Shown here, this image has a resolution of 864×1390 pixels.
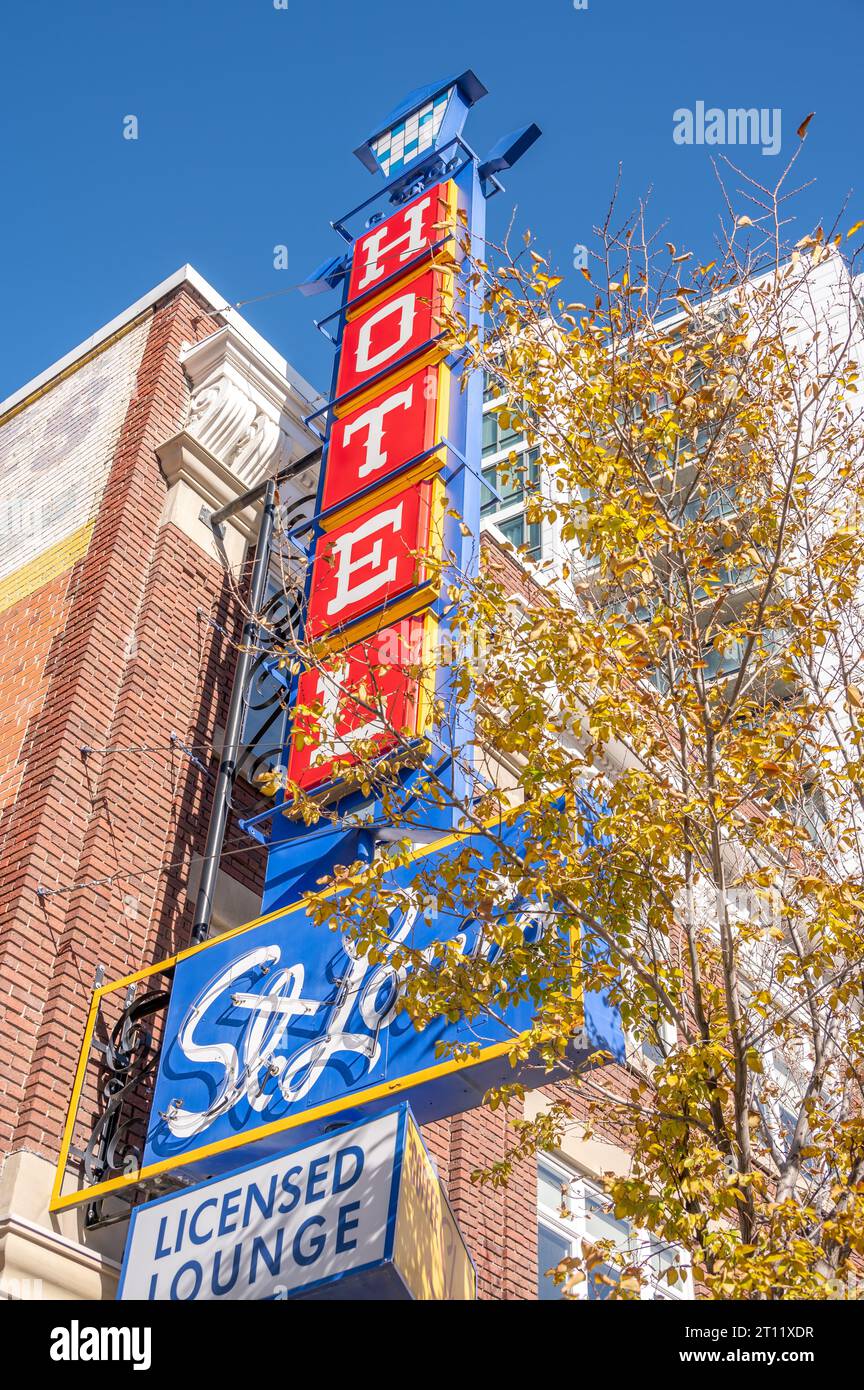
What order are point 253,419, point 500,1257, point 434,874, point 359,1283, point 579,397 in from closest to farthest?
point 359,1283
point 434,874
point 579,397
point 500,1257
point 253,419

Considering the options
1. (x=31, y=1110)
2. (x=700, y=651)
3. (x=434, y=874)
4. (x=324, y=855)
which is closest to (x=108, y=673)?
(x=324, y=855)

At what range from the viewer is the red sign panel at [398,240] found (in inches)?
562

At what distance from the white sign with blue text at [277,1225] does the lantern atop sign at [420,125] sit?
39.2ft

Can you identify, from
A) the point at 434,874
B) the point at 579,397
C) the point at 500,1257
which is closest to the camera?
the point at 434,874

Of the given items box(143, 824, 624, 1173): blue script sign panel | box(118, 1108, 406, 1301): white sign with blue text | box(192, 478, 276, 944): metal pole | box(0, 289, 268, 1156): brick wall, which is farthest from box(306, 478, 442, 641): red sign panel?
box(118, 1108, 406, 1301): white sign with blue text

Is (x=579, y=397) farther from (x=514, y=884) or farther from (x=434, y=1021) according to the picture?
(x=434, y=1021)

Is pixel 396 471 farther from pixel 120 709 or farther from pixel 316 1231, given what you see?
pixel 316 1231

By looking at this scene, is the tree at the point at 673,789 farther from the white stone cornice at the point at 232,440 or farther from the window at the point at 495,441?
the window at the point at 495,441

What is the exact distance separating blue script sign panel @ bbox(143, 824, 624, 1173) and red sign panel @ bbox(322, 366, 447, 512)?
15.3ft

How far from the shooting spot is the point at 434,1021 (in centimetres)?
855

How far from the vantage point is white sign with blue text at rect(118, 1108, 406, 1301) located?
7.25 m

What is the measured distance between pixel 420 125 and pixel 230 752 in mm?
8599

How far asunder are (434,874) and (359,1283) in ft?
7.94

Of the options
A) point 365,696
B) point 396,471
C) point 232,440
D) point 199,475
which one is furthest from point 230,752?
point 232,440
